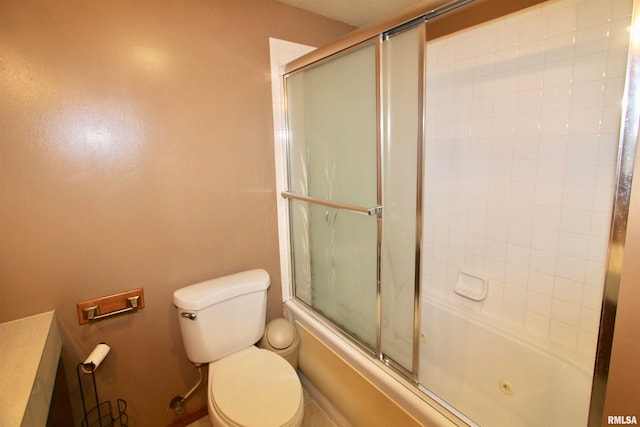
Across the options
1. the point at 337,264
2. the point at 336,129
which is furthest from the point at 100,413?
the point at 336,129

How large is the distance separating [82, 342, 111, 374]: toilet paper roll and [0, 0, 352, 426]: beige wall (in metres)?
→ 0.09

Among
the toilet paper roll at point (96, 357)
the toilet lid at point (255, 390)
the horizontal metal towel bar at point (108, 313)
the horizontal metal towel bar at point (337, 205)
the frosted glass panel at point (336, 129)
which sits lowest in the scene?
the toilet lid at point (255, 390)

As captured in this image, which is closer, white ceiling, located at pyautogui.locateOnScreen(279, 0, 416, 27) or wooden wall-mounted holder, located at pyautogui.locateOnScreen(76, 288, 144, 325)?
wooden wall-mounted holder, located at pyautogui.locateOnScreen(76, 288, 144, 325)

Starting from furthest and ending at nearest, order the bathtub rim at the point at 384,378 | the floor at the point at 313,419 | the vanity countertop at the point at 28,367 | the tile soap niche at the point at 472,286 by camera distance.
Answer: the tile soap niche at the point at 472,286, the floor at the point at 313,419, the bathtub rim at the point at 384,378, the vanity countertop at the point at 28,367

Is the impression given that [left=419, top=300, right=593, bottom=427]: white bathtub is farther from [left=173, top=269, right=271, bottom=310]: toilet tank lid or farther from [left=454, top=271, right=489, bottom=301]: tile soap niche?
[left=173, top=269, right=271, bottom=310]: toilet tank lid

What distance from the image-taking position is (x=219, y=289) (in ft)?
4.98

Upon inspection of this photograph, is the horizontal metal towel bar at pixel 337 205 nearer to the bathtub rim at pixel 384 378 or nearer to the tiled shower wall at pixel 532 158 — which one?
the bathtub rim at pixel 384 378

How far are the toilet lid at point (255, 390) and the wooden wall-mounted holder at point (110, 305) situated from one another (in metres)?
0.49

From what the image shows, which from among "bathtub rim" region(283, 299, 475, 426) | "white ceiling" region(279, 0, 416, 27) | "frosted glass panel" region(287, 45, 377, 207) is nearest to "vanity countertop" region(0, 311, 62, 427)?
"bathtub rim" region(283, 299, 475, 426)

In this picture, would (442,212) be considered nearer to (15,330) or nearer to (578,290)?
(578,290)

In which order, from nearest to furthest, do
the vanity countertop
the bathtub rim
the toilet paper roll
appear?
1. the vanity countertop
2. the bathtub rim
3. the toilet paper roll

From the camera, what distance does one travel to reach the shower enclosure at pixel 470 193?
4.16 ft

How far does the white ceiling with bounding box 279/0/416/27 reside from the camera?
1.71 meters

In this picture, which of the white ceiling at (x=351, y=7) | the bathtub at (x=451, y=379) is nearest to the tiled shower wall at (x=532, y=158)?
the bathtub at (x=451, y=379)
